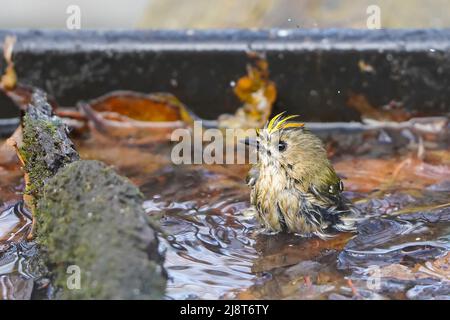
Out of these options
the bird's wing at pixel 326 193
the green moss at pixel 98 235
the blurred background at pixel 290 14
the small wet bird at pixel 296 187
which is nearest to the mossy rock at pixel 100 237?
the green moss at pixel 98 235

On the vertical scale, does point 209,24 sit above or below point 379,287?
above

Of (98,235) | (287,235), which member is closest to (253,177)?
(287,235)

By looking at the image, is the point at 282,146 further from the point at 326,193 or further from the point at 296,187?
the point at 326,193

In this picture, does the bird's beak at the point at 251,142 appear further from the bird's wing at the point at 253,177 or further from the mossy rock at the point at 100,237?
the mossy rock at the point at 100,237

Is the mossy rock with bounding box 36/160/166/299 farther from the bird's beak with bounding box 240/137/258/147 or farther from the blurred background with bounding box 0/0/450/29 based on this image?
the blurred background with bounding box 0/0/450/29
